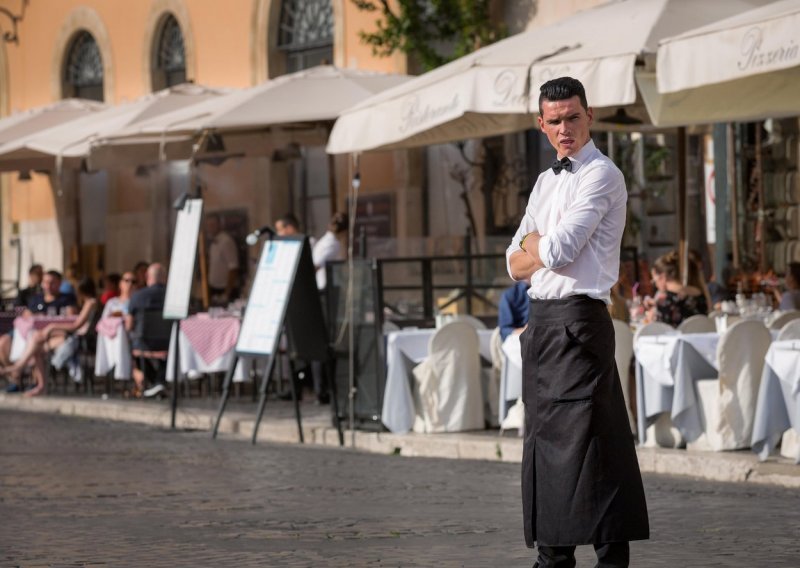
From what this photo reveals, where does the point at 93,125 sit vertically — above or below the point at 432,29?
below

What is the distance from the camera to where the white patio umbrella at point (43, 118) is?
26.8 m

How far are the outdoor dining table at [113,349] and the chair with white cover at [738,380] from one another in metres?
9.46

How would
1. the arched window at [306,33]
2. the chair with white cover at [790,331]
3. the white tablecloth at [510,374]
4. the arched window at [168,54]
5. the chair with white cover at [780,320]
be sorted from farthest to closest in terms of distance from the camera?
1. the arched window at [168,54]
2. the arched window at [306,33]
3. the white tablecloth at [510,374]
4. the chair with white cover at [780,320]
5. the chair with white cover at [790,331]

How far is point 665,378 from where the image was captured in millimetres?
13000

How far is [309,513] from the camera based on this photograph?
34.0 feet

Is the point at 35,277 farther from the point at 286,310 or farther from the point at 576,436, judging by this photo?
the point at 576,436

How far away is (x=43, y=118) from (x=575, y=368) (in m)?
21.3

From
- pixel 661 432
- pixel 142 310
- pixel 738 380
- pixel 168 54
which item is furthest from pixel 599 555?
pixel 168 54

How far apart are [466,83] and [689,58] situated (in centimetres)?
204

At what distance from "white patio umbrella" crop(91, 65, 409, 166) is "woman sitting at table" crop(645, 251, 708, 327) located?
5.46 meters

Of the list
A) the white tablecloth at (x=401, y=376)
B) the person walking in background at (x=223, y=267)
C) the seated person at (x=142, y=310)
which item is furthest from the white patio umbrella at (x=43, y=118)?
the white tablecloth at (x=401, y=376)

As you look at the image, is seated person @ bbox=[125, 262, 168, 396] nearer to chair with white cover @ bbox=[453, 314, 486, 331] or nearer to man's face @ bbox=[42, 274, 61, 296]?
man's face @ bbox=[42, 274, 61, 296]

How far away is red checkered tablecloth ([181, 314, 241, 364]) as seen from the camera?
63.6ft

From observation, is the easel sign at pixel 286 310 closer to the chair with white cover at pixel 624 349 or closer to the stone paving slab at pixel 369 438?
the stone paving slab at pixel 369 438
